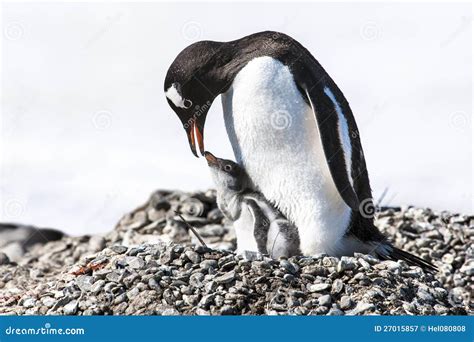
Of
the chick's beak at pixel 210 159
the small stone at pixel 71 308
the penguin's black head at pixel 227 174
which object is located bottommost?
the small stone at pixel 71 308

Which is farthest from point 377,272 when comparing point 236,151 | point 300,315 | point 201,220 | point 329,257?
point 201,220

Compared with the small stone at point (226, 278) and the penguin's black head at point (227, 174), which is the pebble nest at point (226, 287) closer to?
the small stone at point (226, 278)

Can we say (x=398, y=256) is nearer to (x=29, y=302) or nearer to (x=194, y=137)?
(x=194, y=137)

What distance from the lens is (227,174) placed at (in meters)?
4.89

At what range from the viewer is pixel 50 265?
7.52m

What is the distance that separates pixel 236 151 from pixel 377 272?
1.13 metres

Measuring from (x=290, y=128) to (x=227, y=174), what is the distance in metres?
0.48

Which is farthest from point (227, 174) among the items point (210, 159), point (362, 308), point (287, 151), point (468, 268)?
point (468, 268)

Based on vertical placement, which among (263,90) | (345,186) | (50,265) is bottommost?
(50,265)

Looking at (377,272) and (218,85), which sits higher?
(218,85)

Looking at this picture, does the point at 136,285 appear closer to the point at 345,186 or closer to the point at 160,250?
the point at 160,250

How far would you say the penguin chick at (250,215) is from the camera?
483cm

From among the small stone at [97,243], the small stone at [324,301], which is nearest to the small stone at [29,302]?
the small stone at [324,301]

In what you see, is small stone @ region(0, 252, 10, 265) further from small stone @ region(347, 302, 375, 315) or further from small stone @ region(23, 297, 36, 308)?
small stone @ region(347, 302, 375, 315)
